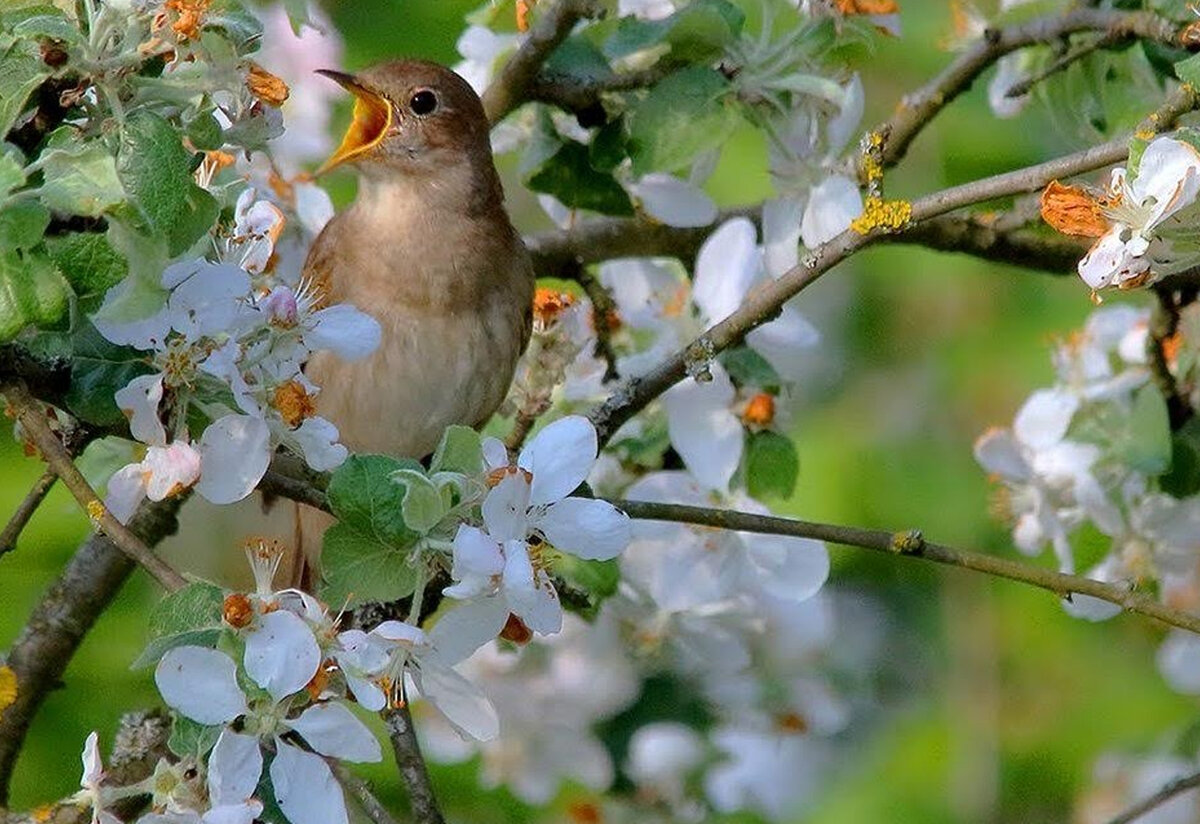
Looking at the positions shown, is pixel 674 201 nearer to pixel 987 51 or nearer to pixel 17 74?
pixel 987 51

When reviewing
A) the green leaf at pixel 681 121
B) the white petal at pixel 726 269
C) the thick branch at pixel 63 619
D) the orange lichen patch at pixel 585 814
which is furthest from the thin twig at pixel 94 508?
the orange lichen patch at pixel 585 814

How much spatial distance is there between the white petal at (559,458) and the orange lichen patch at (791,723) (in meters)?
1.61

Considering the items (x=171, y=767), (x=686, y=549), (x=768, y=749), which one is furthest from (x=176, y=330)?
(x=768, y=749)

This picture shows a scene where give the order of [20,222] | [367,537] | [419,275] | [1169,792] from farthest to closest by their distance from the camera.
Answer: [419,275] → [1169,792] → [367,537] → [20,222]

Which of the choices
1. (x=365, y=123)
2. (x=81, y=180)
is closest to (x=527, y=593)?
(x=81, y=180)

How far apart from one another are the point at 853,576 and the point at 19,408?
3466 millimetres

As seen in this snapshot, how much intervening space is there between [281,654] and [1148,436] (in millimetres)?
1299

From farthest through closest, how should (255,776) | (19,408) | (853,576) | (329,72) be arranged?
(853,576)
(329,72)
(19,408)
(255,776)

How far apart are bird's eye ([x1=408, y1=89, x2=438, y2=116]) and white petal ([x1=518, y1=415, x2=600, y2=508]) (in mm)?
1319

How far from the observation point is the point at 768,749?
415 centimetres

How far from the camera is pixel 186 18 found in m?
1.43

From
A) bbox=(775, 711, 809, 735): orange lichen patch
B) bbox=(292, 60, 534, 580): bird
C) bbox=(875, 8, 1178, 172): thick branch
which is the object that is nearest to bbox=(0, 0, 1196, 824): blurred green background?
bbox=(775, 711, 809, 735): orange lichen patch

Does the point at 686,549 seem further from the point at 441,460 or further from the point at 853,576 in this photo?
the point at 853,576

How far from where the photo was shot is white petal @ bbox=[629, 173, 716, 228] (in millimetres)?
2408
